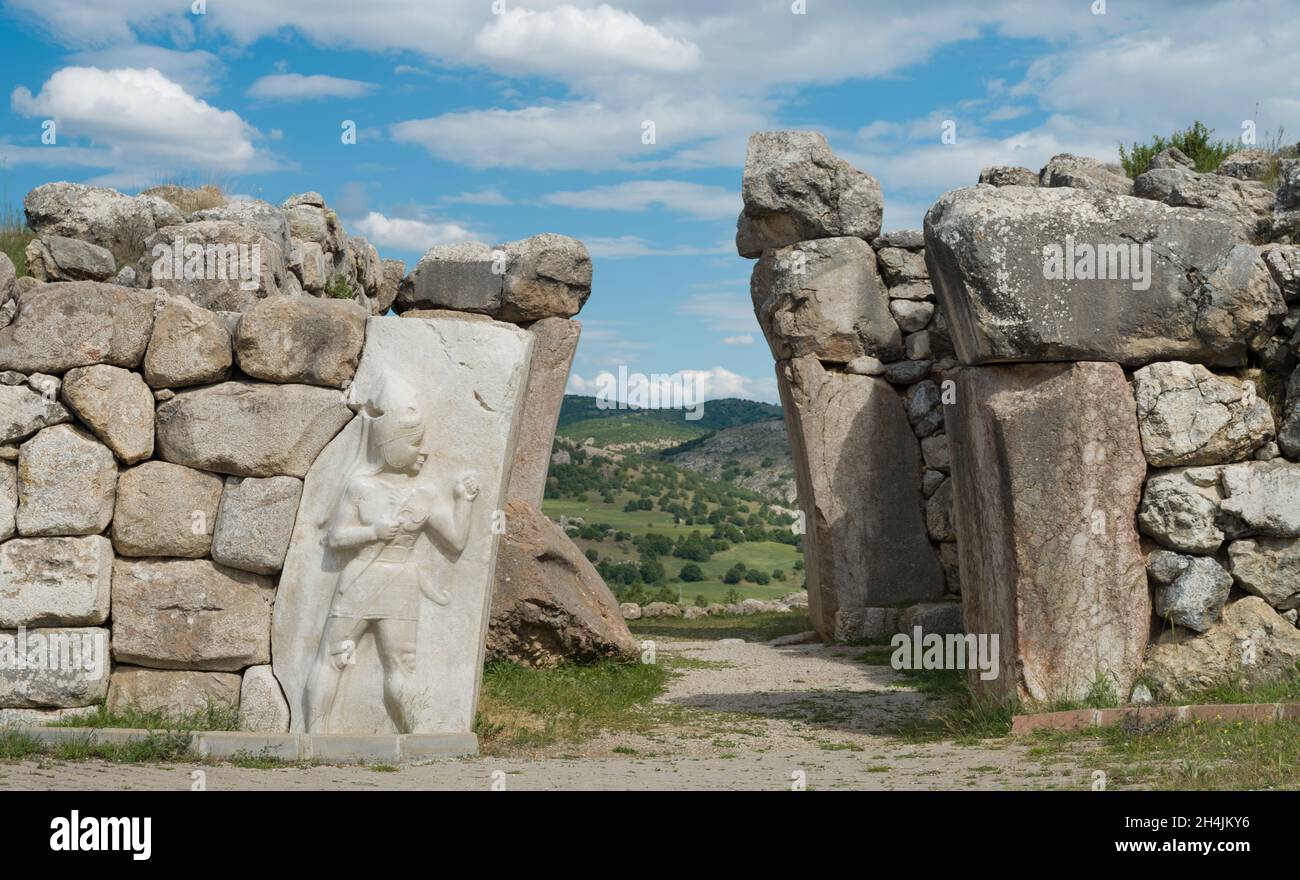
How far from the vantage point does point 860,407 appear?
13.4 metres

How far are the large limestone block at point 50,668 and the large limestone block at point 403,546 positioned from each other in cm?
95

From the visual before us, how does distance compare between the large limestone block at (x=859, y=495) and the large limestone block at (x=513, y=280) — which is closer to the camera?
the large limestone block at (x=859, y=495)

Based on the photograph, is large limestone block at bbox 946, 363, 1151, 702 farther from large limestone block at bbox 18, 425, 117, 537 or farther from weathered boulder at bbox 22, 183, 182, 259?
weathered boulder at bbox 22, 183, 182, 259

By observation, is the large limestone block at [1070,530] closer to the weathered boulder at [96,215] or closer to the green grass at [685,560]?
the weathered boulder at [96,215]

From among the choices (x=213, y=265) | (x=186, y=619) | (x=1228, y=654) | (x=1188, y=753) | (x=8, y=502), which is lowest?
(x=1188, y=753)

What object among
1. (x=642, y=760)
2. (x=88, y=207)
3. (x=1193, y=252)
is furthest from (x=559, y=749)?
A: (x=88, y=207)

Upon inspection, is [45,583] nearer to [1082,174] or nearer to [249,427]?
[249,427]

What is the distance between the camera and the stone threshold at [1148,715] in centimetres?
632

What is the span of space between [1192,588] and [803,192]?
24.5 feet

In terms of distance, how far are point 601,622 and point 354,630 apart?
3806 mm

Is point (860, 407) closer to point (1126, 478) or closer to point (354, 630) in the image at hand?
point (1126, 478)

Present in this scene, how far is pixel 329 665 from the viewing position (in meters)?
6.64

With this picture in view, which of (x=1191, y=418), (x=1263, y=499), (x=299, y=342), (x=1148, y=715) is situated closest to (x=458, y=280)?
(x=299, y=342)

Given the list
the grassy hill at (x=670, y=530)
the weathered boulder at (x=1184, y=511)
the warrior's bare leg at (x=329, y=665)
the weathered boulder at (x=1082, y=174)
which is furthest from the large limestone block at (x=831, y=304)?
the warrior's bare leg at (x=329, y=665)
